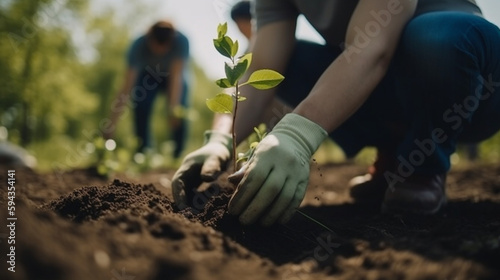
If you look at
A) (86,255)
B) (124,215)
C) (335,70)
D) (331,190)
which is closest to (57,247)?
(86,255)

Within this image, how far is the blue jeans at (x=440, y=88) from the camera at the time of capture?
1687 millimetres

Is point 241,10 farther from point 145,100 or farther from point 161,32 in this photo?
point 145,100

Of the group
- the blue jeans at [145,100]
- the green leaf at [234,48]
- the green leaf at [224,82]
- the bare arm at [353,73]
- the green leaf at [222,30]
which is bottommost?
the blue jeans at [145,100]

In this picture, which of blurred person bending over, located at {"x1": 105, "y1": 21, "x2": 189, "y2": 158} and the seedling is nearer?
the seedling

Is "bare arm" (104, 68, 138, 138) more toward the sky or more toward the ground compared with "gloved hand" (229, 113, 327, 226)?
more toward the ground

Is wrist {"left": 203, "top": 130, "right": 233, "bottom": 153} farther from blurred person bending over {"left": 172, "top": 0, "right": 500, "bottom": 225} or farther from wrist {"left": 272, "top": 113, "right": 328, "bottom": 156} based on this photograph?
wrist {"left": 272, "top": 113, "right": 328, "bottom": 156}

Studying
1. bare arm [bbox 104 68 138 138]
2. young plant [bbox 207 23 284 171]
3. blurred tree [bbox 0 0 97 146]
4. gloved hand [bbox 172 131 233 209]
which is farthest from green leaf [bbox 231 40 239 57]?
blurred tree [bbox 0 0 97 146]

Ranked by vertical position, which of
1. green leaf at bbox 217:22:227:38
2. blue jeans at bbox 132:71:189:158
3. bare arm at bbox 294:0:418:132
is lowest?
blue jeans at bbox 132:71:189:158

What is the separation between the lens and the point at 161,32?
5051mm

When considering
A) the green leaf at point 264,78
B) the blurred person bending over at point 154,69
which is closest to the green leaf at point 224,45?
the green leaf at point 264,78

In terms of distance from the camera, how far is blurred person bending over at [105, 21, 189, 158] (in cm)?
502

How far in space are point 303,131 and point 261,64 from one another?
2.50 ft

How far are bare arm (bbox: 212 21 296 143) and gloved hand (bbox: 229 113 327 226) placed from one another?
0.60m

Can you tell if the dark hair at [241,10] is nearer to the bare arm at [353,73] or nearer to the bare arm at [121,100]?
the bare arm at [121,100]
